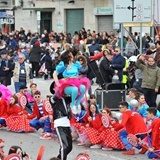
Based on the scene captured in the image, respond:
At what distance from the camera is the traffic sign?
56.0 feet

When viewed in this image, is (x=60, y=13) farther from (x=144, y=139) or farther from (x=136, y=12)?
(x=144, y=139)

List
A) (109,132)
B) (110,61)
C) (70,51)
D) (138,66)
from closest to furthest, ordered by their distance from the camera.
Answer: (70,51) < (109,132) < (138,66) < (110,61)

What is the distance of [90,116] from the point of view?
1077 centimetres

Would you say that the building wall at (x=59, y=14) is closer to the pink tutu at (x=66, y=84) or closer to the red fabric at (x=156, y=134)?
the red fabric at (x=156, y=134)

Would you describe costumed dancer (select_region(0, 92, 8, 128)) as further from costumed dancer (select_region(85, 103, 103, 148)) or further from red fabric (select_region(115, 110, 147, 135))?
red fabric (select_region(115, 110, 147, 135))

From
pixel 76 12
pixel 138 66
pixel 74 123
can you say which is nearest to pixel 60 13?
pixel 76 12

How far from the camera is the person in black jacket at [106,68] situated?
15.0 m

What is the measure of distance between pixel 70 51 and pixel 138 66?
6.04 m

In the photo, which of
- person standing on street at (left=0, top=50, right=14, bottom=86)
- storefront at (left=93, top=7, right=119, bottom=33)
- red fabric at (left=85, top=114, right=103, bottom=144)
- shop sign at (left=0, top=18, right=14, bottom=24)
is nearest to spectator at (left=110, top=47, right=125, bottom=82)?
person standing on street at (left=0, top=50, right=14, bottom=86)

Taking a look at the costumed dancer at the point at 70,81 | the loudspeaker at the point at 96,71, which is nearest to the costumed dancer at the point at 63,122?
the costumed dancer at the point at 70,81

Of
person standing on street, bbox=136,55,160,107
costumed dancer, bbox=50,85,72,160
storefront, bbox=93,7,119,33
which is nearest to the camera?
costumed dancer, bbox=50,85,72,160

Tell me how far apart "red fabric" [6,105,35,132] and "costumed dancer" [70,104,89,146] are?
1386 millimetres

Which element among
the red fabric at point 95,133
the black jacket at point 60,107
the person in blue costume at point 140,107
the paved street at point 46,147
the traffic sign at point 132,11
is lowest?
the paved street at point 46,147

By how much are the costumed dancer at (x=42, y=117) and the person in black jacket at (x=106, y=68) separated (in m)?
3.52
